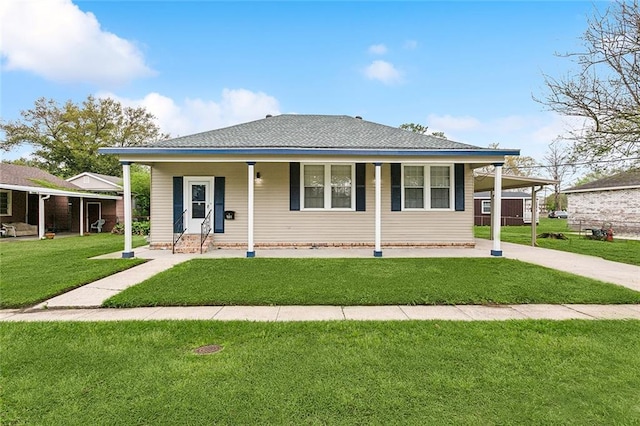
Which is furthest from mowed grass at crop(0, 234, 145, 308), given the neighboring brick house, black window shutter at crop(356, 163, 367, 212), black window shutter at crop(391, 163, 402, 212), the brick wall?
the brick wall

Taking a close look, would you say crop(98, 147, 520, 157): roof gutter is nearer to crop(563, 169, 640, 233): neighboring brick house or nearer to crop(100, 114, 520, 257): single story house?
crop(100, 114, 520, 257): single story house

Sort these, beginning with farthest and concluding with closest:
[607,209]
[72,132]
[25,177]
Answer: [72,132], [607,209], [25,177]

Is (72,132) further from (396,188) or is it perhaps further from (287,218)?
(396,188)

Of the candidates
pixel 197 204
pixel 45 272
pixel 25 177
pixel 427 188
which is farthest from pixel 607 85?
pixel 25 177

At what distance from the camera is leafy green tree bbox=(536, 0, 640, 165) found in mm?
7348

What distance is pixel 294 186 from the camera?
9.64 metres

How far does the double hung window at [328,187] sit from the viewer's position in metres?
9.73

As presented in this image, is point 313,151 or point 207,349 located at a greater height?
point 313,151

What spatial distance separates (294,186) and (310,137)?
1637mm

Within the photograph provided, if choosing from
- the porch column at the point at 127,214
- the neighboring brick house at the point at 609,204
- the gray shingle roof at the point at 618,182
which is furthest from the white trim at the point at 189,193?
the gray shingle roof at the point at 618,182

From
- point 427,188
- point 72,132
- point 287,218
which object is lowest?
point 287,218

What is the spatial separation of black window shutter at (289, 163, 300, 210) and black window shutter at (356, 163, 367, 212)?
6.16ft

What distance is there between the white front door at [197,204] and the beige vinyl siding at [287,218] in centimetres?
41

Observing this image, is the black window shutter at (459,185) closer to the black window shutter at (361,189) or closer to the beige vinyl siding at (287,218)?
the beige vinyl siding at (287,218)
